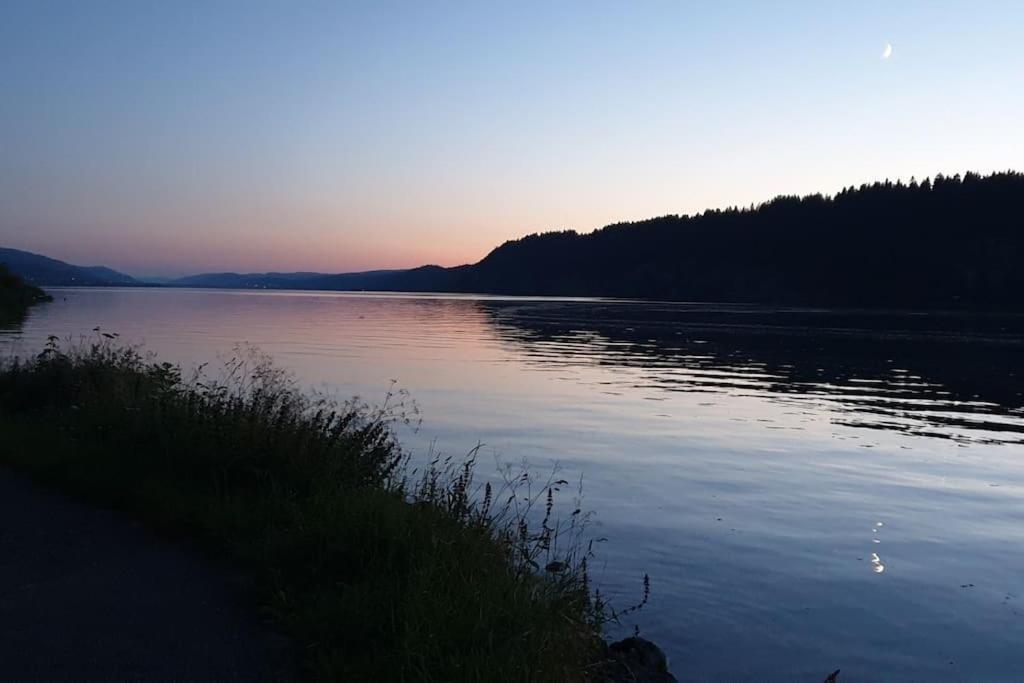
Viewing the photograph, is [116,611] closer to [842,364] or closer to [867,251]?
[842,364]

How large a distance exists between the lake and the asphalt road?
163 inches

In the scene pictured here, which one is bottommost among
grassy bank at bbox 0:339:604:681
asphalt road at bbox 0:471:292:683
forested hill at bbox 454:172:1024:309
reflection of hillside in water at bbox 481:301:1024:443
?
reflection of hillside in water at bbox 481:301:1024:443

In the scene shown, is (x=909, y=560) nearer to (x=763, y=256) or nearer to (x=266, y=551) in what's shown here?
(x=266, y=551)

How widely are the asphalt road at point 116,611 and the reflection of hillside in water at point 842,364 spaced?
19822 millimetres

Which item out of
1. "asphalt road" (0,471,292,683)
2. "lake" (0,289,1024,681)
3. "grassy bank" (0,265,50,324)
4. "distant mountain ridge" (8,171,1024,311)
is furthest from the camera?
"distant mountain ridge" (8,171,1024,311)

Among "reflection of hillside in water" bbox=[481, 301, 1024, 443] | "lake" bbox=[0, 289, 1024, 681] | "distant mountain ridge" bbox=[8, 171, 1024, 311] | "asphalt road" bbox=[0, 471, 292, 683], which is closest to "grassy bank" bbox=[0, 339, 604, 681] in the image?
"asphalt road" bbox=[0, 471, 292, 683]

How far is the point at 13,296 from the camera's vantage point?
74.9 m

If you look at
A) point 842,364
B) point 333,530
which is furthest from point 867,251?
point 333,530

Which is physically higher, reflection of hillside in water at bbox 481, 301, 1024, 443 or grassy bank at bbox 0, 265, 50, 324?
grassy bank at bbox 0, 265, 50, 324

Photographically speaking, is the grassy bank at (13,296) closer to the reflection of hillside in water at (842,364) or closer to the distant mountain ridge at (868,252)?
the reflection of hillside in water at (842,364)

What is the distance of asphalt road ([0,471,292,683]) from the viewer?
17.3ft

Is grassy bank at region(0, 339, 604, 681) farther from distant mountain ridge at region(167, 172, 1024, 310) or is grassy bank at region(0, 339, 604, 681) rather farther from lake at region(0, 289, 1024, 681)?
distant mountain ridge at region(167, 172, 1024, 310)

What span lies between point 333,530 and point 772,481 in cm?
1075

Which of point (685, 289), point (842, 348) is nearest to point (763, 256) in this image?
point (685, 289)
